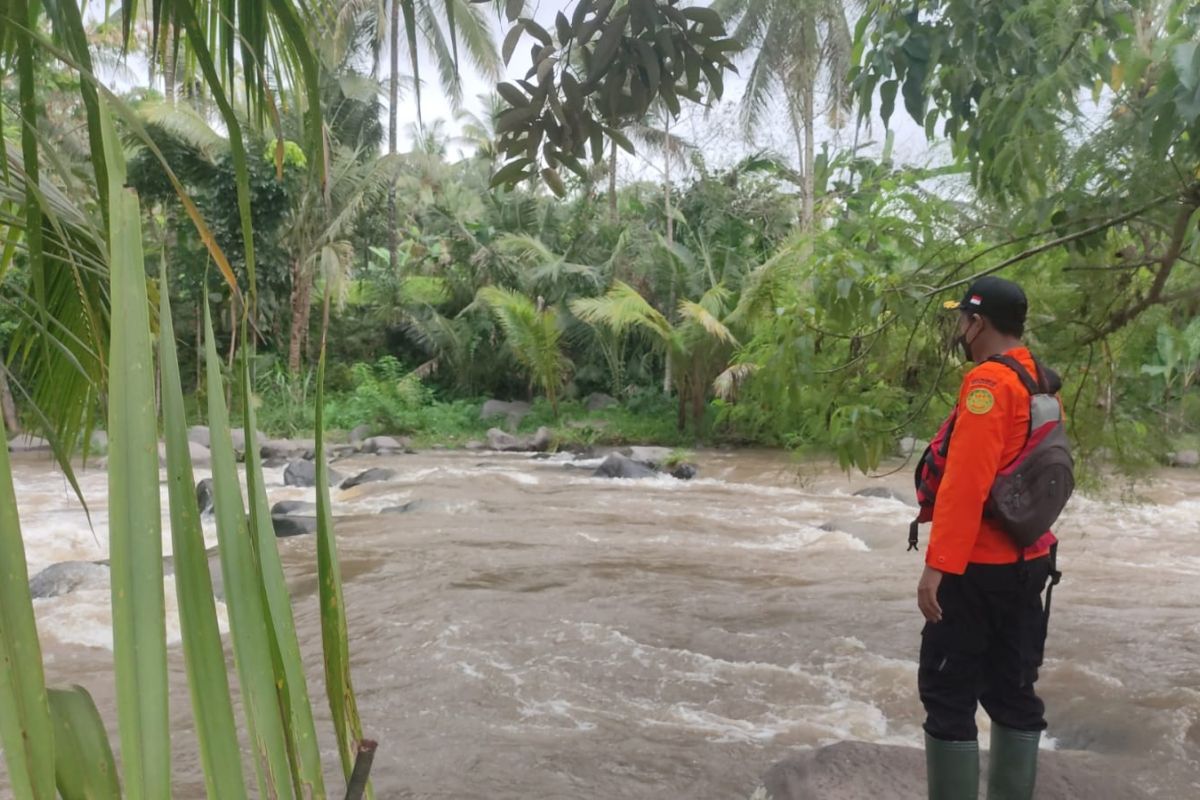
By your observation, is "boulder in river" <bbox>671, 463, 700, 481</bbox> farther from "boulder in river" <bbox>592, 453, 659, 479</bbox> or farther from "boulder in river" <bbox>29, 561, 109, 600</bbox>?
"boulder in river" <bbox>29, 561, 109, 600</bbox>

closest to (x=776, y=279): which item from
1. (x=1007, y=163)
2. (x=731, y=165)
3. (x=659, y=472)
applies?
(x=659, y=472)

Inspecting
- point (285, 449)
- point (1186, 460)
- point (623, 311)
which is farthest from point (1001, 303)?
point (285, 449)

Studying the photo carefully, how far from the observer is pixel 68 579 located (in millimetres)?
6062

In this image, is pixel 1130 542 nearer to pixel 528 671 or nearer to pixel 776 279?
pixel 776 279

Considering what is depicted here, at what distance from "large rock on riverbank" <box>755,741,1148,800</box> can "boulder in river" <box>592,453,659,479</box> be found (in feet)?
31.9

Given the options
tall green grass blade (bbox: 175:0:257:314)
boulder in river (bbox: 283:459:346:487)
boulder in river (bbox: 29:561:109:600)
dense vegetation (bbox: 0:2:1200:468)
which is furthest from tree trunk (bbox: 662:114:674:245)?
tall green grass blade (bbox: 175:0:257:314)

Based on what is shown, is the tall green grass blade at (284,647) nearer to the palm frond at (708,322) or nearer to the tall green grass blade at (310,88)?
the tall green grass blade at (310,88)

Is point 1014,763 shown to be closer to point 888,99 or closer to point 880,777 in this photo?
point 880,777

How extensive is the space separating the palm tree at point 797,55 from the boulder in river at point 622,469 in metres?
8.64

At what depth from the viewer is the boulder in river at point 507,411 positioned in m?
19.0

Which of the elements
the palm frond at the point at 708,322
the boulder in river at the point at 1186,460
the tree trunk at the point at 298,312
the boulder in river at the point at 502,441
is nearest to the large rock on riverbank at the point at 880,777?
the boulder in river at the point at 1186,460

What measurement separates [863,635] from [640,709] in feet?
5.10

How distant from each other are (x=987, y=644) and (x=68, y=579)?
555 cm

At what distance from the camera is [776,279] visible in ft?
35.7
